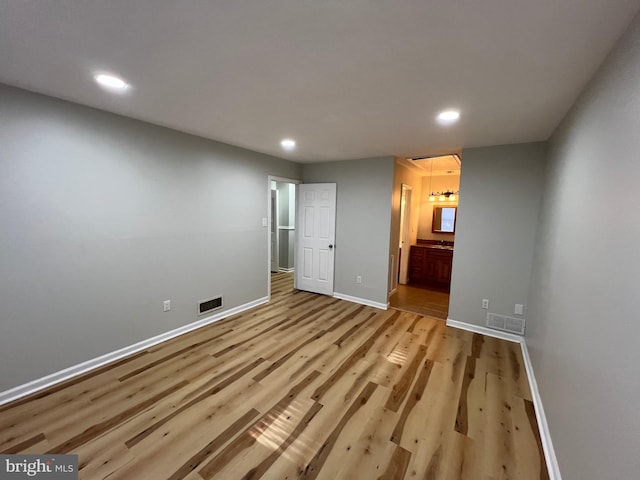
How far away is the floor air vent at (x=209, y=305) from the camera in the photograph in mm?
3496

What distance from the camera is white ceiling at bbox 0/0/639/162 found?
120cm

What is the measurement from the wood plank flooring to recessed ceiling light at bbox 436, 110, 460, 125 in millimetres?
2457

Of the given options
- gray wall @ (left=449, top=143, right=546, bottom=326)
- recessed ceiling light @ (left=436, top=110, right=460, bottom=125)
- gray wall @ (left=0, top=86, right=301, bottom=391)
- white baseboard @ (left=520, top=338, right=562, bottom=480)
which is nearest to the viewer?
white baseboard @ (left=520, top=338, right=562, bottom=480)

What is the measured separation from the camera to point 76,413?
2000 mm

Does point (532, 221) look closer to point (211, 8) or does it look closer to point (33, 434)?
point (211, 8)

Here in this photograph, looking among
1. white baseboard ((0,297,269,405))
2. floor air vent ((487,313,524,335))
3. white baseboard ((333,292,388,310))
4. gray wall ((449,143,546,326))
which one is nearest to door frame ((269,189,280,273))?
white baseboard ((333,292,388,310))

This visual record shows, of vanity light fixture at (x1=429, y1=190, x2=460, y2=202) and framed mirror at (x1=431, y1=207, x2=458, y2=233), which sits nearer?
vanity light fixture at (x1=429, y1=190, x2=460, y2=202)

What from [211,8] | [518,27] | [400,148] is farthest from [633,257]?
[400,148]

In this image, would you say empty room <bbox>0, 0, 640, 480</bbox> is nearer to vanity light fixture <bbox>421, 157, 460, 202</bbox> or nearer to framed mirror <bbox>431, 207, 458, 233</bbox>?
vanity light fixture <bbox>421, 157, 460, 202</bbox>

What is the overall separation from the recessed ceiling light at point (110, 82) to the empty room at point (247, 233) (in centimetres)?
2

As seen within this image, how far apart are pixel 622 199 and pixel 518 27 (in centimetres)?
93

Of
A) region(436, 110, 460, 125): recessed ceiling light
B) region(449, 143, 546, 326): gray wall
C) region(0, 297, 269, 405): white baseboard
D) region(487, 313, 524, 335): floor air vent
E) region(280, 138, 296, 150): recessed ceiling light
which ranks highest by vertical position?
region(280, 138, 296, 150): recessed ceiling light

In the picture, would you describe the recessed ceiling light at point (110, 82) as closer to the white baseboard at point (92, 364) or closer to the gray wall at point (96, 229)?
the gray wall at point (96, 229)

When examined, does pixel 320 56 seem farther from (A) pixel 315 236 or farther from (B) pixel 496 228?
(A) pixel 315 236
